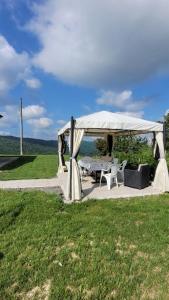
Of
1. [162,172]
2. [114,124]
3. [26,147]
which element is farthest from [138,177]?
[26,147]

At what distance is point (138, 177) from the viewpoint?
7.32 meters

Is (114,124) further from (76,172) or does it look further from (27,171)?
(27,171)

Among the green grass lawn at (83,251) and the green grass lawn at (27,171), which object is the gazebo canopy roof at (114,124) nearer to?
the green grass lawn at (83,251)

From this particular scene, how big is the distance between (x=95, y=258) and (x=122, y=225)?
46.0 inches

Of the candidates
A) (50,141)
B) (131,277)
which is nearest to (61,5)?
(131,277)

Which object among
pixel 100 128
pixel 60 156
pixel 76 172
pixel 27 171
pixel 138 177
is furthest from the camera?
pixel 60 156

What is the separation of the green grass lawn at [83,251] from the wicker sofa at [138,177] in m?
1.78

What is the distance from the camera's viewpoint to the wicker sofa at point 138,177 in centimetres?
729

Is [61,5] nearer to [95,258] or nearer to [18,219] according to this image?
[18,219]

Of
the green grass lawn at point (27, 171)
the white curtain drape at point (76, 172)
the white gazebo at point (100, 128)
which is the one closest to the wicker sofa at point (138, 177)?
the white gazebo at point (100, 128)

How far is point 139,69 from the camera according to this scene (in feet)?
42.3

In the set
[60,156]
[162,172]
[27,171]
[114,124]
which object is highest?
[114,124]

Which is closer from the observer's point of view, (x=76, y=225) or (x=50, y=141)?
(x=76, y=225)

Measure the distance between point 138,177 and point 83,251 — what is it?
13.6 feet
